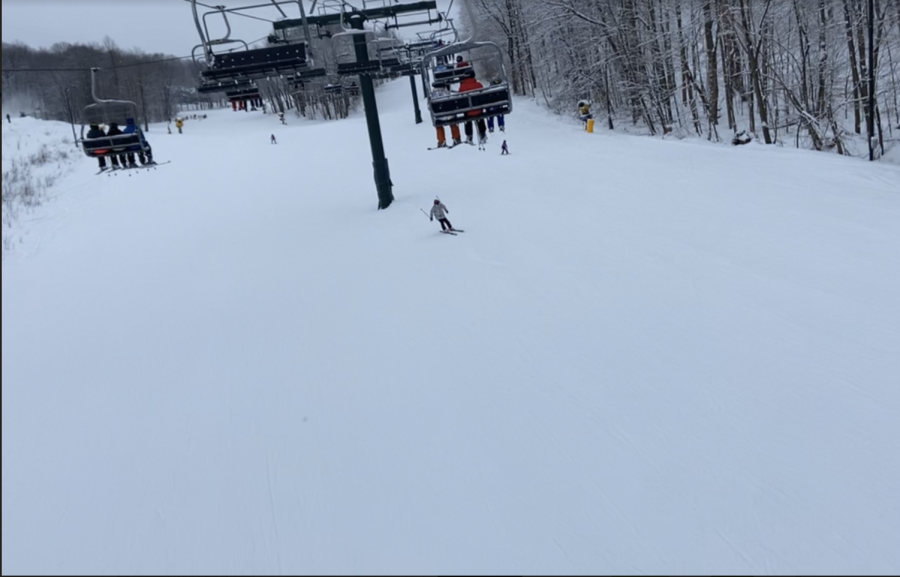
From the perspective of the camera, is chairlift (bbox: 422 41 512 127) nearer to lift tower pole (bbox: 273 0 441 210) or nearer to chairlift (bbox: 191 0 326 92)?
chairlift (bbox: 191 0 326 92)

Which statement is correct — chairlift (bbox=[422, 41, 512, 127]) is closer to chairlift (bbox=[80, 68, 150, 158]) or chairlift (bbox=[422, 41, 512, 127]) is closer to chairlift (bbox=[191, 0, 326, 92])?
chairlift (bbox=[191, 0, 326, 92])

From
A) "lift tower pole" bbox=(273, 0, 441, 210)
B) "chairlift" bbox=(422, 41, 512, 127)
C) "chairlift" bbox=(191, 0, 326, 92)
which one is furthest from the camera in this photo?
"lift tower pole" bbox=(273, 0, 441, 210)

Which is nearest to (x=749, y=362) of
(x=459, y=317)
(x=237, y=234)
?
(x=459, y=317)

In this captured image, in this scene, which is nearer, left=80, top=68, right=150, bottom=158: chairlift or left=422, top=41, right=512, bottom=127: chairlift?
left=80, top=68, right=150, bottom=158: chairlift

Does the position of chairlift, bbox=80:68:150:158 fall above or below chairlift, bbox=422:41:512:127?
above

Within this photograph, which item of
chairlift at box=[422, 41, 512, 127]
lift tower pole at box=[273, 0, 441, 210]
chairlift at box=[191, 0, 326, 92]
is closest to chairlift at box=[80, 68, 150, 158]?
chairlift at box=[191, 0, 326, 92]

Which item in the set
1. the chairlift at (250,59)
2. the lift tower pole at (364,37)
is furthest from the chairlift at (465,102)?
the lift tower pole at (364,37)

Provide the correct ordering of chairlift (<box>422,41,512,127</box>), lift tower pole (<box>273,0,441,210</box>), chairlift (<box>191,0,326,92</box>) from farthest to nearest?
lift tower pole (<box>273,0,441,210</box>) → chairlift (<box>422,41,512,127</box>) → chairlift (<box>191,0,326,92</box>)

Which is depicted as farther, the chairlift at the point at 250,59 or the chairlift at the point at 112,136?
the chairlift at the point at 112,136

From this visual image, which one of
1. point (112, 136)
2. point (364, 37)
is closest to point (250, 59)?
point (112, 136)

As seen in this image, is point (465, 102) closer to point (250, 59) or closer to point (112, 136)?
point (250, 59)

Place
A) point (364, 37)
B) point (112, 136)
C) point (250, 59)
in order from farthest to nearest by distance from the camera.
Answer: point (364, 37)
point (112, 136)
point (250, 59)

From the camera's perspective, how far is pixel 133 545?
376 centimetres

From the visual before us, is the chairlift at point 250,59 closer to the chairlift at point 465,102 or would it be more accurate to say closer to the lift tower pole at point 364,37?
the chairlift at point 465,102
